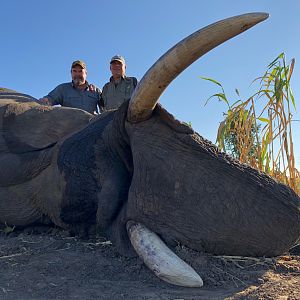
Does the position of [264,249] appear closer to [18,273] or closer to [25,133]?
[18,273]

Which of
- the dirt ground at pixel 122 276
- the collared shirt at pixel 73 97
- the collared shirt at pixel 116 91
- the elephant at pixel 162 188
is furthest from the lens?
the collared shirt at pixel 73 97

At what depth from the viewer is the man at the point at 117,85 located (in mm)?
6234

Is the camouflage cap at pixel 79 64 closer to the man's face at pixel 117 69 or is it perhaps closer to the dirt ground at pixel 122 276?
the man's face at pixel 117 69

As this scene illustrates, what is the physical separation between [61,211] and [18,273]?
0.73 meters

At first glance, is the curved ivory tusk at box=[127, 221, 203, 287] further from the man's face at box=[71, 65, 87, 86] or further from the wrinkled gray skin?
the man's face at box=[71, 65, 87, 86]

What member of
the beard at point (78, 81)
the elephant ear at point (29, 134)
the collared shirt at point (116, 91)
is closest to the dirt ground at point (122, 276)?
the elephant ear at point (29, 134)

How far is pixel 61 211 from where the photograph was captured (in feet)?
10.7

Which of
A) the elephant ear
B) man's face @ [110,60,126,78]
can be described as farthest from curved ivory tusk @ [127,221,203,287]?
man's face @ [110,60,126,78]

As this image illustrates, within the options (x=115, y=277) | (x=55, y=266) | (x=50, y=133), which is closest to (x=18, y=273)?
(x=55, y=266)

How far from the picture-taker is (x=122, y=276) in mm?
2484

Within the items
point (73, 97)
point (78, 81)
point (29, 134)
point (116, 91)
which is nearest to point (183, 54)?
point (29, 134)

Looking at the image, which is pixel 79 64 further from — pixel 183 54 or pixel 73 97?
pixel 183 54

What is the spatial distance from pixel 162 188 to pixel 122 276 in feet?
1.68

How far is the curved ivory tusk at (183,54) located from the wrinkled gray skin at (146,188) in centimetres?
18
